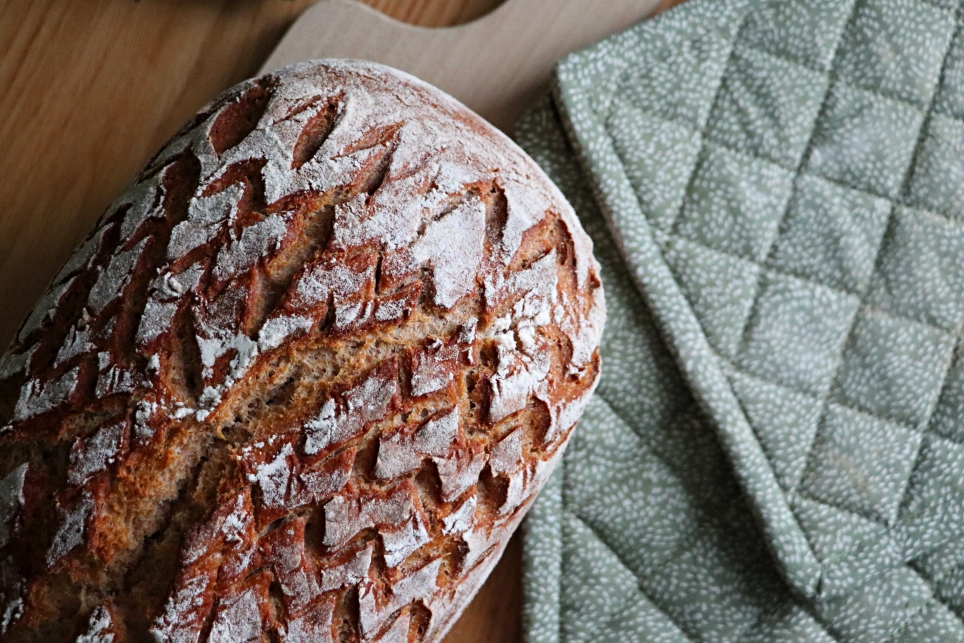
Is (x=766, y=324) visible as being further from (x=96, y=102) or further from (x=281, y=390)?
(x=96, y=102)

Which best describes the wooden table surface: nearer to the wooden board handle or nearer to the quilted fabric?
the wooden board handle

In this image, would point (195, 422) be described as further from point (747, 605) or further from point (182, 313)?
point (747, 605)

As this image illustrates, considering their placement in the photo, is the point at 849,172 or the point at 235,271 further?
the point at 849,172

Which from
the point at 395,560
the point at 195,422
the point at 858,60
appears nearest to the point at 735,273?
the point at 858,60

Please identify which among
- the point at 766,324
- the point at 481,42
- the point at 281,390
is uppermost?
the point at 481,42

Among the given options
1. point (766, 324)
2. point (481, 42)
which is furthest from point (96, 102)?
point (766, 324)

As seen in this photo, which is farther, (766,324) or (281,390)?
(766,324)

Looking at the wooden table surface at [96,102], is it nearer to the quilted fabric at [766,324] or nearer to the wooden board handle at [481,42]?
the wooden board handle at [481,42]
